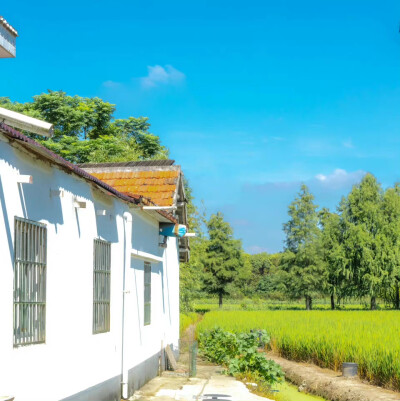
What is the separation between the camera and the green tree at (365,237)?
54.4 metres

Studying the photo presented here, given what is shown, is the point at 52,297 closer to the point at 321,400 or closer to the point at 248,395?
the point at 248,395

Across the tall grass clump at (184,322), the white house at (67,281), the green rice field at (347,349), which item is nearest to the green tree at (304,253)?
the tall grass clump at (184,322)

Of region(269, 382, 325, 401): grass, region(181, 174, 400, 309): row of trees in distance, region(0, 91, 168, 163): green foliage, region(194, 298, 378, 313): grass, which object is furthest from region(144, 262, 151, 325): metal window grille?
region(194, 298, 378, 313): grass

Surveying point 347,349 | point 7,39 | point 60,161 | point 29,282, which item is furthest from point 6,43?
point 347,349

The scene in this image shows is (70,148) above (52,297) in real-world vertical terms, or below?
above

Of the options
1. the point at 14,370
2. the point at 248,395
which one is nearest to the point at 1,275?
the point at 14,370

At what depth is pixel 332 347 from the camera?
56.6 feet

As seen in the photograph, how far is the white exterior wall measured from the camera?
6.41m

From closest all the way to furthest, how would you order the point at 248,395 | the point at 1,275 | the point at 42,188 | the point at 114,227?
the point at 1,275 → the point at 42,188 → the point at 114,227 → the point at 248,395

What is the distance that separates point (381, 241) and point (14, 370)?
52.1m

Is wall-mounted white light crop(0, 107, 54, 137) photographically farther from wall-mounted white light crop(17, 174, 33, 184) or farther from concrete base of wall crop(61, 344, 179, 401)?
concrete base of wall crop(61, 344, 179, 401)

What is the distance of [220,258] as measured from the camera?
224 feet

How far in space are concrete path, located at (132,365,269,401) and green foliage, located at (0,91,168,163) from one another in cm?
1911

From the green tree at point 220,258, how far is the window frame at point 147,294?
5318 centimetres
